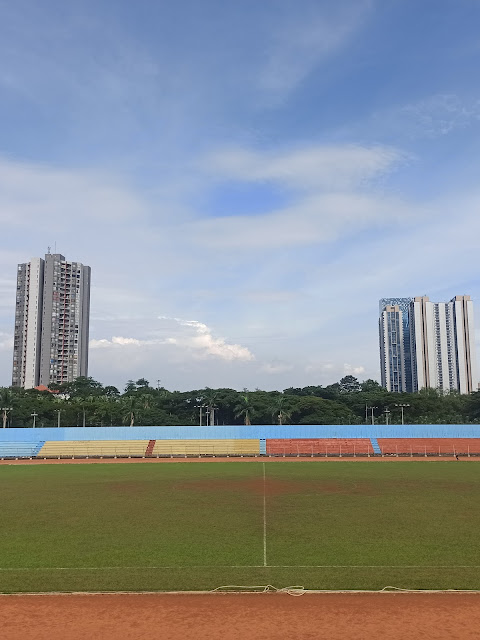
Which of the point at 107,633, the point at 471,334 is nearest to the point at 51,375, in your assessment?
the point at 471,334

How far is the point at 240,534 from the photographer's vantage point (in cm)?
1955

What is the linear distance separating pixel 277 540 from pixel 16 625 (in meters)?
9.58

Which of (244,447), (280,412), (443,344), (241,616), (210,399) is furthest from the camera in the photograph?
(443,344)

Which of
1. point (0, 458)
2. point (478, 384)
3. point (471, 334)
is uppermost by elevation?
point (471, 334)

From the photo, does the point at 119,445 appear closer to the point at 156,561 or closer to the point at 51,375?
the point at 156,561

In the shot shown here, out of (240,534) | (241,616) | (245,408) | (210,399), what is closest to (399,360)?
(245,408)

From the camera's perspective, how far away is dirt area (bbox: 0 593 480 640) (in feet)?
35.1

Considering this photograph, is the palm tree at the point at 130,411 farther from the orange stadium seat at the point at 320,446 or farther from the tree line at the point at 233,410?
the orange stadium seat at the point at 320,446

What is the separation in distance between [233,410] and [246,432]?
26.4 m

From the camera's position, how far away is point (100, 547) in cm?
1775

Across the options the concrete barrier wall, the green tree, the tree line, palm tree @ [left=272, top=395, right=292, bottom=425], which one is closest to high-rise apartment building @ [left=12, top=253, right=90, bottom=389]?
the tree line

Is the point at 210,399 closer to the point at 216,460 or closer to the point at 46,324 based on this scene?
the point at 216,460

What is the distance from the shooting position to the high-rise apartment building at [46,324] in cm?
16150

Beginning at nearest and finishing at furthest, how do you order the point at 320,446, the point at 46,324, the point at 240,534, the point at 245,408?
the point at 240,534 < the point at 320,446 < the point at 245,408 < the point at 46,324
